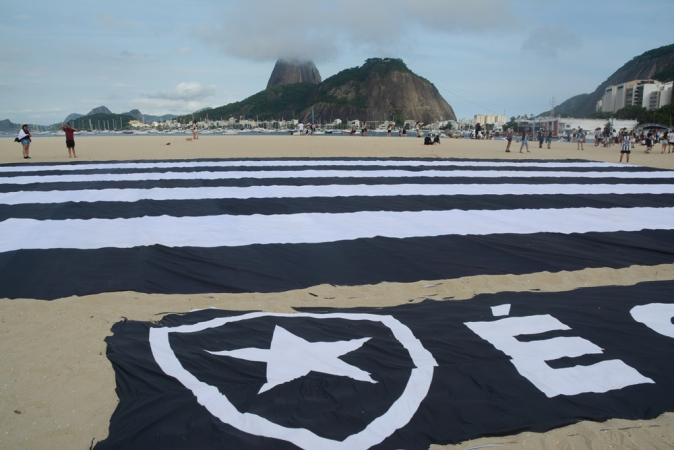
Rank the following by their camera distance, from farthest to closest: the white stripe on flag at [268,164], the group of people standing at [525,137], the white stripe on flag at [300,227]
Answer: the group of people standing at [525,137] < the white stripe on flag at [268,164] < the white stripe on flag at [300,227]

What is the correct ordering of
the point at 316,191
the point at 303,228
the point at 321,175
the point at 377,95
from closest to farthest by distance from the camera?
Result: the point at 303,228, the point at 316,191, the point at 321,175, the point at 377,95

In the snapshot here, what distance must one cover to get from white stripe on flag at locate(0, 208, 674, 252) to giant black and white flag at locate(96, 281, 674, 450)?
2.22 m

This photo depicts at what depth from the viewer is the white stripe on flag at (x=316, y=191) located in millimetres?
8016

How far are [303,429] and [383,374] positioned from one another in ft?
2.09

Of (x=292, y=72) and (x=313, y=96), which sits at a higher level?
(x=292, y=72)

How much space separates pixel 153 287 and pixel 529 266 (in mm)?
3665

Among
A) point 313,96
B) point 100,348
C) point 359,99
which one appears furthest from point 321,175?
point 313,96

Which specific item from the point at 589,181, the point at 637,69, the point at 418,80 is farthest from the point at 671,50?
the point at 589,181

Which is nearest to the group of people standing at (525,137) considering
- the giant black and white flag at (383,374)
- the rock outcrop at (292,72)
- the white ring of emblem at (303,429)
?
the giant black and white flag at (383,374)

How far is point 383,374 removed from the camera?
2.77 meters

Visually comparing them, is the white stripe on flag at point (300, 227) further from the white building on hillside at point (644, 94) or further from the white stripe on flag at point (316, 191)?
the white building on hillside at point (644, 94)

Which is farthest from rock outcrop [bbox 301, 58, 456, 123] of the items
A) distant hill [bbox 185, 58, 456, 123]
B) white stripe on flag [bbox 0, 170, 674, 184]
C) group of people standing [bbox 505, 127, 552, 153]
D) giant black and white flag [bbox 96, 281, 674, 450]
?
giant black and white flag [bbox 96, 281, 674, 450]

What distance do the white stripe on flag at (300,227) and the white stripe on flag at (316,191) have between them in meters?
1.50

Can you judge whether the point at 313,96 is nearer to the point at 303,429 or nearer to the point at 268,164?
the point at 268,164
